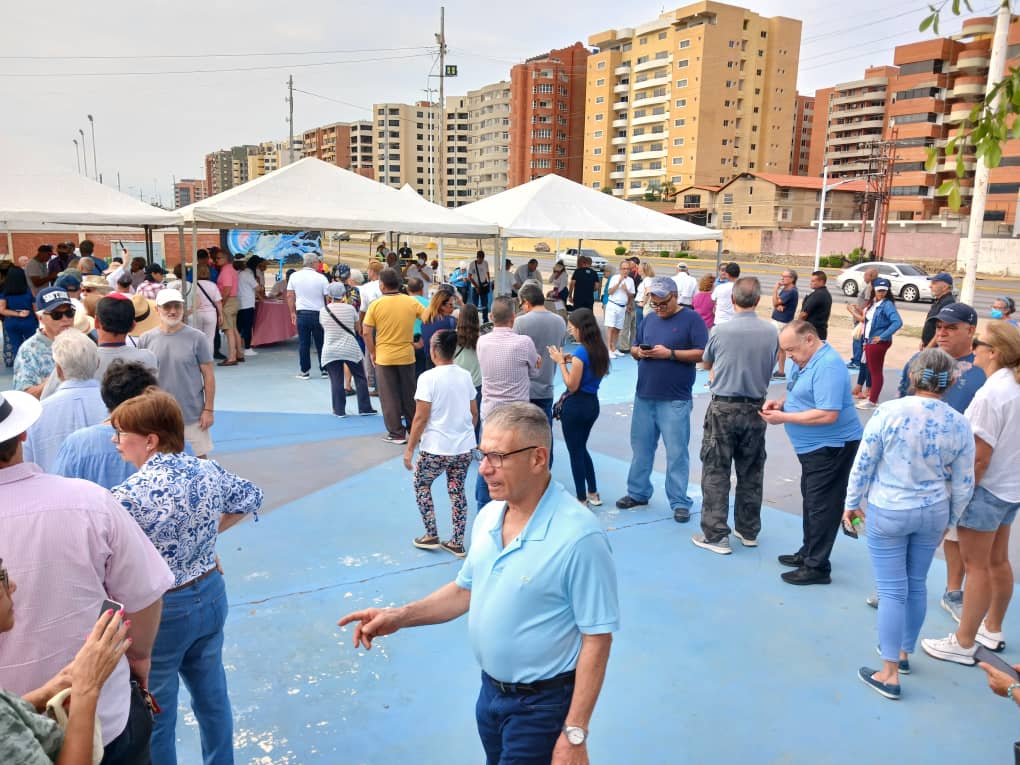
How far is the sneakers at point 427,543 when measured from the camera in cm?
499

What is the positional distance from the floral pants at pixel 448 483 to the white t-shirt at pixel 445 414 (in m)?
0.07

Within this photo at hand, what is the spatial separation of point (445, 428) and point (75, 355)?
2.16 m

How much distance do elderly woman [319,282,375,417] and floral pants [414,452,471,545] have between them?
379 centimetres

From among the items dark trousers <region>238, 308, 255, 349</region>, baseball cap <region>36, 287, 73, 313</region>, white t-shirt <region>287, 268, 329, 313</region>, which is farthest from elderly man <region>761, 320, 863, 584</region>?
dark trousers <region>238, 308, 255, 349</region>

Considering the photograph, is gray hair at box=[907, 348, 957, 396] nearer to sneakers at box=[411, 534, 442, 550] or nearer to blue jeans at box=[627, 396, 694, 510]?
blue jeans at box=[627, 396, 694, 510]

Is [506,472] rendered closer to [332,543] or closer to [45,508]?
[45,508]

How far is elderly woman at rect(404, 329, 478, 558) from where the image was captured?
15.5 ft

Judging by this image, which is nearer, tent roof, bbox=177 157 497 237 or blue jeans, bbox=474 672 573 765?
blue jeans, bbox=474 672 573 765

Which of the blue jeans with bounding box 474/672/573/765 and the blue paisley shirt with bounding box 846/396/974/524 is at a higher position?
the blue paisley shirt with bounding box 846/396/974/524

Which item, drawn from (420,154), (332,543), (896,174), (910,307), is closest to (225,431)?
(332,543)

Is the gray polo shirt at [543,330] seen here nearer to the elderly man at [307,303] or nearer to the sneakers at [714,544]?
the sneakers at [714,544]

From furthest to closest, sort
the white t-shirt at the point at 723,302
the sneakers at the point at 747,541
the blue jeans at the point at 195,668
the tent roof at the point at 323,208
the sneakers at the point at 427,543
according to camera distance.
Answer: the white t-shirt at the point at 723,302
the tent roof at the point at 323,208
the sneakers at the point at 747,541
the sneakers at the point at 427,543
the blue jeans at the point at 195,668

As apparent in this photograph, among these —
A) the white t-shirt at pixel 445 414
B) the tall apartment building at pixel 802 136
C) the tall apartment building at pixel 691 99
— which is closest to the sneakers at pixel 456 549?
the white t-shirt at pixel 445 414

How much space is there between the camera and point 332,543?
5.07 m
